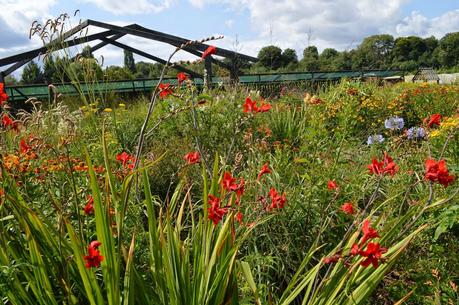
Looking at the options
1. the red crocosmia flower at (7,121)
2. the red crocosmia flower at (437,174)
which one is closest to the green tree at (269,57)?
the red crocosmia flower at (7,121)

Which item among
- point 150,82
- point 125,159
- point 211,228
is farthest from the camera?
point 150,82

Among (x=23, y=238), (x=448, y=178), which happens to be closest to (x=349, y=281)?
(x=448, y=178)

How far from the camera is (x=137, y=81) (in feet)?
41.4

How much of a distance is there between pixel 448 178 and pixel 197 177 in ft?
7.56

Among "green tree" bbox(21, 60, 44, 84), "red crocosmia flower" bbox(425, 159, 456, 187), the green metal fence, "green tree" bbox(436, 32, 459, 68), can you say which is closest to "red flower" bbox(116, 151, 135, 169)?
"red crocosmia flower" bbox(425, 159, 456, 187)

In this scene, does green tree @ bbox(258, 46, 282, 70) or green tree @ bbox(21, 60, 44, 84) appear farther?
green tree @ bbox(21, 60, 44, 84)

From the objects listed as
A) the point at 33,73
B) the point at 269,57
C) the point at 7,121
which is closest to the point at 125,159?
the point at 7,121

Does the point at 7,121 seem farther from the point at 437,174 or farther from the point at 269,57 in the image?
the point at 269,57

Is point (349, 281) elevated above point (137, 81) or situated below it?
below

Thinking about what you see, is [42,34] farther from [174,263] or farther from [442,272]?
[442,272]

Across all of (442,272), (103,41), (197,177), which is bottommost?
(442,272)

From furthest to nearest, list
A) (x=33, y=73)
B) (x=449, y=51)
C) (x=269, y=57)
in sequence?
1. (x=449, y=51)
2. (x=33, y=73)
3. (x=269, y=57)

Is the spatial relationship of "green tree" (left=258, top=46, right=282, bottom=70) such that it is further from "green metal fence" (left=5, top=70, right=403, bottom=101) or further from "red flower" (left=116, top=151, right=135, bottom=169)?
"red flower" (left=116, top=151, right=135, bottom=169)

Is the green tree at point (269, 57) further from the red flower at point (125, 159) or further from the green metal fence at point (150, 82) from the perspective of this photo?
the red flower at point (125, 159)
